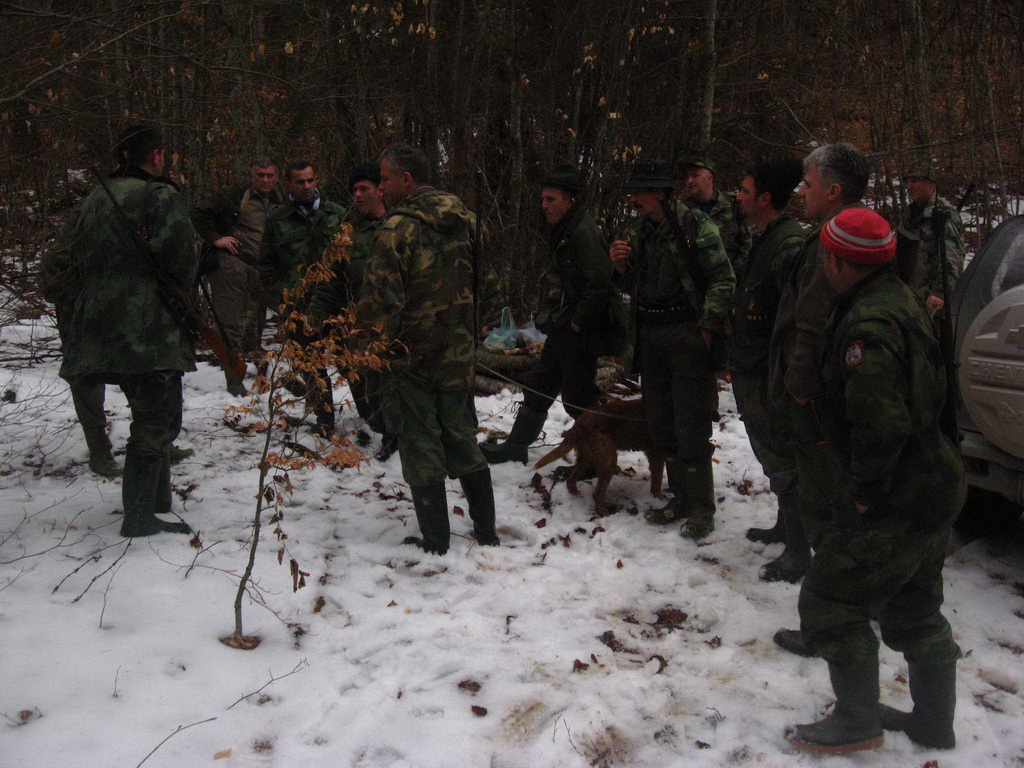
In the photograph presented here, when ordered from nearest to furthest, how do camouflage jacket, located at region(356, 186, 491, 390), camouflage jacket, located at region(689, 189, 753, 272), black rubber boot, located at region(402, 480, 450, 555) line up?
1. camouflage jacket, located at region(356, 186, 491, 390)
2. black rubber boot, located at region(402, 480, 450, 555)
3. camouflage jacket, located at region(689, 189, 753, 272)

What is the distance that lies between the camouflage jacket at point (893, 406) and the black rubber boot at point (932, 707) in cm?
61

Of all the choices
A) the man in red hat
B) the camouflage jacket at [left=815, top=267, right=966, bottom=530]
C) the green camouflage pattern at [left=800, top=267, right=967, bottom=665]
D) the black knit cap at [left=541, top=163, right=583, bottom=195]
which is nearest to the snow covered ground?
the man in red hat

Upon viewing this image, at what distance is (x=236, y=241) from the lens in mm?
7039

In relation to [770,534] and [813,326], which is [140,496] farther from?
[770,534]

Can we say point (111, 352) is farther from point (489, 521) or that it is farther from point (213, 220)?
point (213, 220)

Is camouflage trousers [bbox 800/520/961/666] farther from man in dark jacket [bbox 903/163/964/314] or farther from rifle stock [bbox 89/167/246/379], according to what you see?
man in dark jacket [bbox 903/163/964/314]

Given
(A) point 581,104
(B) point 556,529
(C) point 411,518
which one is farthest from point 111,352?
(A) point 581,104

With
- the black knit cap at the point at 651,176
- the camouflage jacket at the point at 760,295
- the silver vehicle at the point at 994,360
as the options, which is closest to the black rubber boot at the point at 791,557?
the camouflage jacket at the point at 760,295

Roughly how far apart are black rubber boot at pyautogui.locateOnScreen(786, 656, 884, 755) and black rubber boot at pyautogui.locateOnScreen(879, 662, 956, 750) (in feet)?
0.50

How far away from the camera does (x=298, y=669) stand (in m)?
3.38

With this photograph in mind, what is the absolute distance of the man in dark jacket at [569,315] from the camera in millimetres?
5508

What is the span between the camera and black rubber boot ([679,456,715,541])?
495 cm

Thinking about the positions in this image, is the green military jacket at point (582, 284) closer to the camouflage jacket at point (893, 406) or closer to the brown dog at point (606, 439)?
the brown dog at point (606, 439)

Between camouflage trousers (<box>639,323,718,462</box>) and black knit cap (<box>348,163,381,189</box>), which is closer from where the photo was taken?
camouflage trousers (<box>639,323,718,462</box>)
